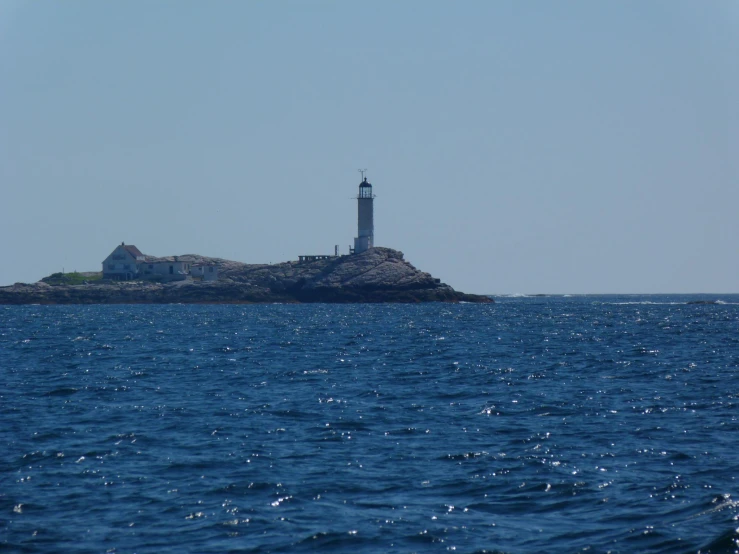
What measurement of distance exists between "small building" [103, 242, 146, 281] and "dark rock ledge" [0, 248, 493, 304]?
3365mm

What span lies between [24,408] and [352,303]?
358 ft

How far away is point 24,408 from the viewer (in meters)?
26.5

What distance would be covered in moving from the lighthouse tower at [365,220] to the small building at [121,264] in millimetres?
35149

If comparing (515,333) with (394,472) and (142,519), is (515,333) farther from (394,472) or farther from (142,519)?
(142,519)

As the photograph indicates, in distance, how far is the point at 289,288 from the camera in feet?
452

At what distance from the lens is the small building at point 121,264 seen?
14388 centimetres

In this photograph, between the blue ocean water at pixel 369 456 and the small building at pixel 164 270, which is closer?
the blue ocean water at pixel 369 456

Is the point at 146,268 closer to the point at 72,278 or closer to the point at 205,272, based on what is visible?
the point at 205,272

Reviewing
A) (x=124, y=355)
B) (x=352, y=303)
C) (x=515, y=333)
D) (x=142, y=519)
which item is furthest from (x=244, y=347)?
(x=352, y=303)

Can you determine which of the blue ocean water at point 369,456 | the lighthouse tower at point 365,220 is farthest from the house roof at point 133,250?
the blue ocean water at point 369,456

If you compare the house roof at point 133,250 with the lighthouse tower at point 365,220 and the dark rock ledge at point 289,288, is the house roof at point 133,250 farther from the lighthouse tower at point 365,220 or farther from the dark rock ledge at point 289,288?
the lighthouse tower at point 365,220

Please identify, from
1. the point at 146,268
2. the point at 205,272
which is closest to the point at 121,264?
the point at 146,268

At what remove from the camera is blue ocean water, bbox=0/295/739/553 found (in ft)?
47.4

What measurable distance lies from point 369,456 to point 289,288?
11841 centimetres
